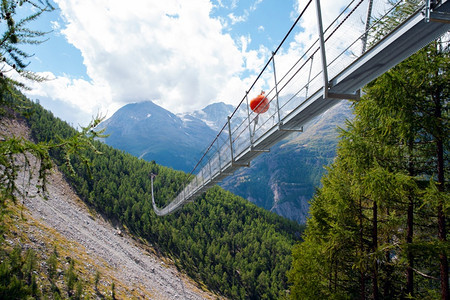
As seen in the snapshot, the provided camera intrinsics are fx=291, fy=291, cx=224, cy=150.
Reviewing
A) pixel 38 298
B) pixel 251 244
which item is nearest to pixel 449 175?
pixel 38 298

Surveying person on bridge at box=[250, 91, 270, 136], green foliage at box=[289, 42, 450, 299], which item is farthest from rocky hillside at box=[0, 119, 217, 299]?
green foliage at box=[289, 42, 450, 299]

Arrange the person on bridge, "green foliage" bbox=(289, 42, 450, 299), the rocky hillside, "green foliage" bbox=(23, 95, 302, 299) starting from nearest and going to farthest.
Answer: "green foliage" bbox=(289, 42, 450, 299) → the person on bridge → the rocky hillside → "green foliage" bbox=(23, 95, 302, 299)

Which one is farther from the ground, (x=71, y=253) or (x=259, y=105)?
(x=259, y=105)

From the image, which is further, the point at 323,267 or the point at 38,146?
the point at 323,267

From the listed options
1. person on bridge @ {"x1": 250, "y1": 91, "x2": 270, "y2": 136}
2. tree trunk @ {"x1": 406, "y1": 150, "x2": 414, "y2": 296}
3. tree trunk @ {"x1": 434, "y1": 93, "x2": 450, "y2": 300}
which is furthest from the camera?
person on bridge @ {"x1": 250, "y1": 91, "x2": 270, "y2": 136}

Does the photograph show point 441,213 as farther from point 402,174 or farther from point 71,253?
point 71,253

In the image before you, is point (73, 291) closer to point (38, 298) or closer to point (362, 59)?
point (38, 298)

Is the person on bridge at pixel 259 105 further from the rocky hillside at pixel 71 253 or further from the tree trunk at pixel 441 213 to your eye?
the rocky hillside at pixel 71 253

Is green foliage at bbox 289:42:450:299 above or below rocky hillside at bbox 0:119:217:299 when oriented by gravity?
above

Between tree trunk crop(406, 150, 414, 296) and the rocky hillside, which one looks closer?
tree trunk crop(406, 150, 414, 296)

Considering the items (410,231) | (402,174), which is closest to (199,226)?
(410,231)

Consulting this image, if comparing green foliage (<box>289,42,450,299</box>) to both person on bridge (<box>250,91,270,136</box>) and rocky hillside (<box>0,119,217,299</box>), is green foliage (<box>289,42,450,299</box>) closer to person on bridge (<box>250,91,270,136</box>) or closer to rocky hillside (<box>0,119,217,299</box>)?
person on bridge (<box>250,91,270,136</box>)

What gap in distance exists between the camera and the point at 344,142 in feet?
25.2

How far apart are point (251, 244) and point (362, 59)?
54455mm
